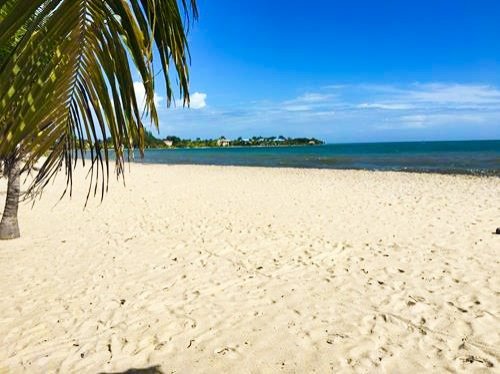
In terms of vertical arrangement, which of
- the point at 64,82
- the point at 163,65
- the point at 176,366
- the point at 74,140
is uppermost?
the point at 163,65

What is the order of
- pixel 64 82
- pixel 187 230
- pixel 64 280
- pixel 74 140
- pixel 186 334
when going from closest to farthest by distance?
pixel 64 82 < pixel 74 140 < pixel 186 334 < pixel 64 280 < pixel 187 230

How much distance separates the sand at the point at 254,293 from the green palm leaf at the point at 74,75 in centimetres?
252

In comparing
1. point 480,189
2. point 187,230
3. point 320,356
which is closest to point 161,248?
point 187,230

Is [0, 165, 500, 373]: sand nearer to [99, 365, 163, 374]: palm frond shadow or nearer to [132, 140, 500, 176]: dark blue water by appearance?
[99, 365, 163, 374]: palm frond shadow

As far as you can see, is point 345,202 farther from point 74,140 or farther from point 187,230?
point 74,140

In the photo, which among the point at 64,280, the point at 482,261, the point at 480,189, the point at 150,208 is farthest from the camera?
the point at 480,189

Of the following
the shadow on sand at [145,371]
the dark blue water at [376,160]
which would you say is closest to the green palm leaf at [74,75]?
the shadow on sand at [145,371]

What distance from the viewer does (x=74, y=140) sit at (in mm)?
2072

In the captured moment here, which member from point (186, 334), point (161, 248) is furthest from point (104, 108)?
point (161, 248)

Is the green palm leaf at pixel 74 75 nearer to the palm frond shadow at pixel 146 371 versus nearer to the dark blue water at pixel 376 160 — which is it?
the palm frond shadow at pixel 146 371

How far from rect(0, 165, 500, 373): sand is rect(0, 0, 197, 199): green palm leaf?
2523mm

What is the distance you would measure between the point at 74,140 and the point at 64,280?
15.1 ft

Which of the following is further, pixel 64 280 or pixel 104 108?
pixel 64 280

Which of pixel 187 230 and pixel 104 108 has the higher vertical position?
pixel 104 108
